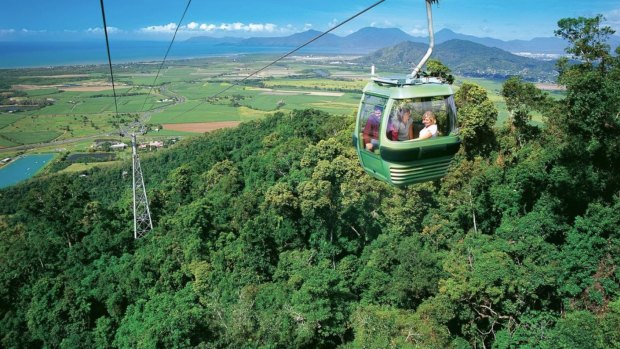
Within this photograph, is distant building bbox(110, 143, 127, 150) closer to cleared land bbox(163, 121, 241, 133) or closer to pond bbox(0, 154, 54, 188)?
cleared land bbox(163, 121, 241, 133)

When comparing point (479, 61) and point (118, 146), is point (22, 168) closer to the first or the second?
point (118, 146)

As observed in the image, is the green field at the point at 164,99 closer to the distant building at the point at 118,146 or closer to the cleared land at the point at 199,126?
the cleared land at the point at 199,126

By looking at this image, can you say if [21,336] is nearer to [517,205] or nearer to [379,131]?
[379,131]

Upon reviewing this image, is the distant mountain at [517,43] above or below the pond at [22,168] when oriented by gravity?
above

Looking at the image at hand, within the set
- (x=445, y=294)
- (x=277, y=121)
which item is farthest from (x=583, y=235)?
(x=277, y=121)

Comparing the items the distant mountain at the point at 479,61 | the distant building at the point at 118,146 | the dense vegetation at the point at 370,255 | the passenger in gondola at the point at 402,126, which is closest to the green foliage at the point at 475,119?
the dense vegetation at the point at 370,255

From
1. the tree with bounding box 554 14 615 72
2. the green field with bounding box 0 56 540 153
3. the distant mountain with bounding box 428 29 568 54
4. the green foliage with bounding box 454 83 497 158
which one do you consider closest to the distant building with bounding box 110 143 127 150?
the green field with bounding box 0 56 540 153
